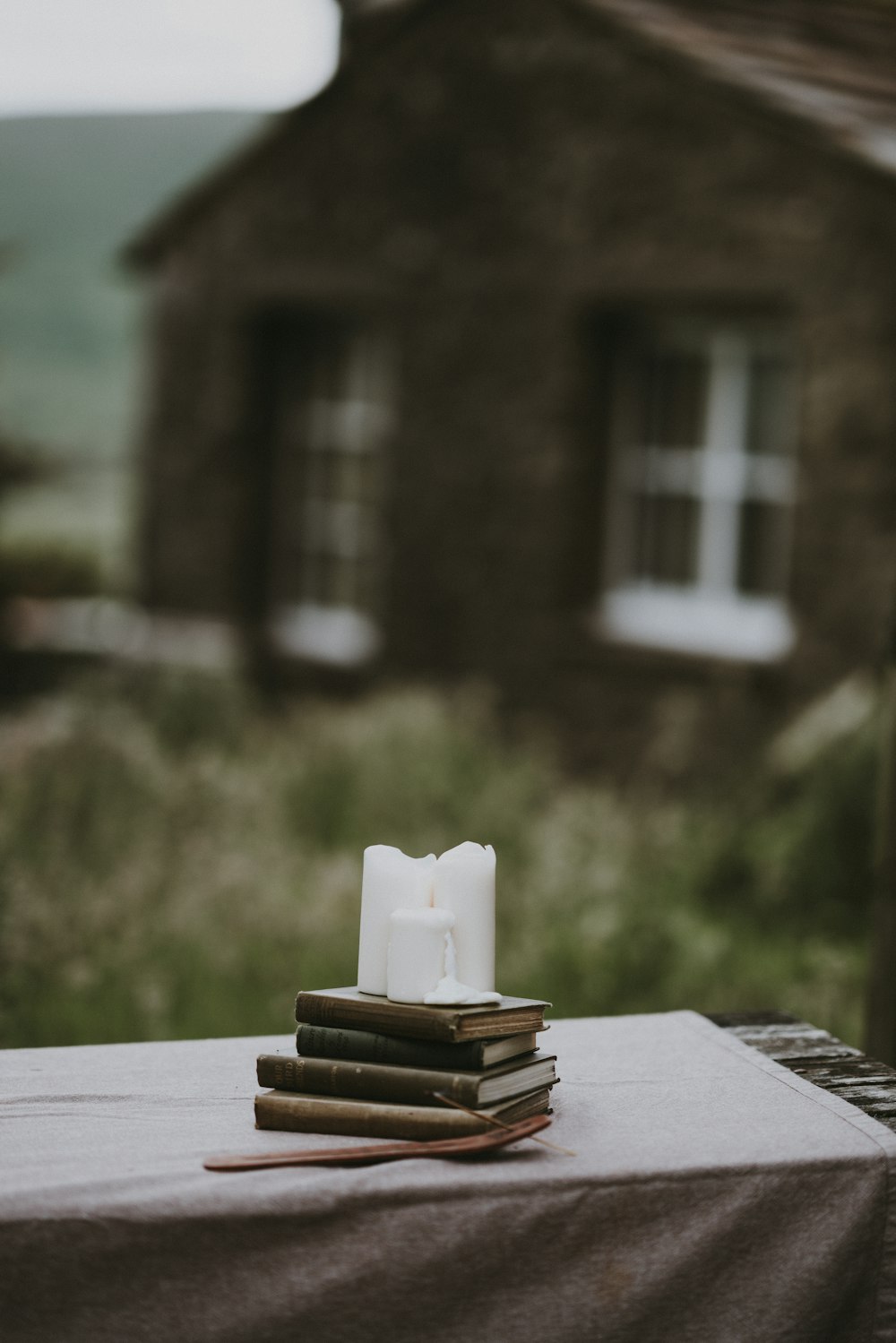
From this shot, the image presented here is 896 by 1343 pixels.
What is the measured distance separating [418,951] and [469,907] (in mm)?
97

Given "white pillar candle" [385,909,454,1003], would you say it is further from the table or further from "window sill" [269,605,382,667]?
"window sill" [269,605,382,667]

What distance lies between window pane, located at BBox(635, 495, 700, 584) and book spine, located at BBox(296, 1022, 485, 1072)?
6.57 metres

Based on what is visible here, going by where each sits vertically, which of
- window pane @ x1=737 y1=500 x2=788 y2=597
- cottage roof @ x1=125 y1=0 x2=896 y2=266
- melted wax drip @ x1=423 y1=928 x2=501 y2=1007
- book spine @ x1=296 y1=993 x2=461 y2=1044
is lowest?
book spine @ x1=296 y1=993 x2=461 y2=1044

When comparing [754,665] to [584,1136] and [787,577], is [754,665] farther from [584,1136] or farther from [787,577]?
[584,1136]

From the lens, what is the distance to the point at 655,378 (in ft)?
28.4

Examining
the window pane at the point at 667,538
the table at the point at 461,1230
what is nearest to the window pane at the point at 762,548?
the window pane at the point at 667,538

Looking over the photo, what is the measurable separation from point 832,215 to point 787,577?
1744 millimetres

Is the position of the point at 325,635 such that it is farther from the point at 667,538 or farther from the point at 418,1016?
the point at 418,1016

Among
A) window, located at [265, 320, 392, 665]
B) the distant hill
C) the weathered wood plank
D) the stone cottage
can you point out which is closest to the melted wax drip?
the weathered wood plank

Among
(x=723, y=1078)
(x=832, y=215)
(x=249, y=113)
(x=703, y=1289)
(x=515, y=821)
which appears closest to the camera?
(x=703, y=1289)

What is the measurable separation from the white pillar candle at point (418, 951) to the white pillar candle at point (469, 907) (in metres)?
0.03

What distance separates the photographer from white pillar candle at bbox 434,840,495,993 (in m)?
2.27

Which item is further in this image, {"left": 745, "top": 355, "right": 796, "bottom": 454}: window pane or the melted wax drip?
{"left": 745, "top": 355, "right": 796, "bottom": 454}: window pane

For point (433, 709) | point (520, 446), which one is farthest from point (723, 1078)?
point (520, 446)
